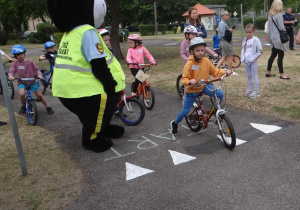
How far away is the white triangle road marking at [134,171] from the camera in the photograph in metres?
3.99

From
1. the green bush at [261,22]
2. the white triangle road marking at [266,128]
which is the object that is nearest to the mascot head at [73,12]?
the white triangle road marking at [266,128]

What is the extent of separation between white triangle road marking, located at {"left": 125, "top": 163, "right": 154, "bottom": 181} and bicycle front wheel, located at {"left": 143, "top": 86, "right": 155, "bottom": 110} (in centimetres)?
267

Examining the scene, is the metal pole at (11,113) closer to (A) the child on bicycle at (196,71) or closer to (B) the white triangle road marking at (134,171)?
(B) the white triangle road marking at (134,171)

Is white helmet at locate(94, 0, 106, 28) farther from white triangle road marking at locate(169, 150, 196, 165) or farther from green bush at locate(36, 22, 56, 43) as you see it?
green bush at locate(36, 22, 56, 43)

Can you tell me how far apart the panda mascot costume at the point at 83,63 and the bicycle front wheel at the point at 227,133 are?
1.64 m

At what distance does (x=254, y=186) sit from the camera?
11.7ft

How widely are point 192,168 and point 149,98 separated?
2971 millimetres

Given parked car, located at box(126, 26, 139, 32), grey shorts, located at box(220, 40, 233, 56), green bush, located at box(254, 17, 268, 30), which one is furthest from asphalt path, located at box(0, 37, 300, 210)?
parked car, located at box(126, 26, 139, 32)

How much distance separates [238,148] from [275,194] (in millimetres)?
1280

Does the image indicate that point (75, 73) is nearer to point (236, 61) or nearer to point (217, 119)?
point (217, 119)

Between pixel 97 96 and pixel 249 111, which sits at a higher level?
pixel 97 96

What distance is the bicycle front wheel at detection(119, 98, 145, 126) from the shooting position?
232 inches

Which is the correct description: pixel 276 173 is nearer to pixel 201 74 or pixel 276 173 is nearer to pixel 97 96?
pixel 201 74

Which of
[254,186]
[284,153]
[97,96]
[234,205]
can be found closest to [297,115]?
[284,153]
